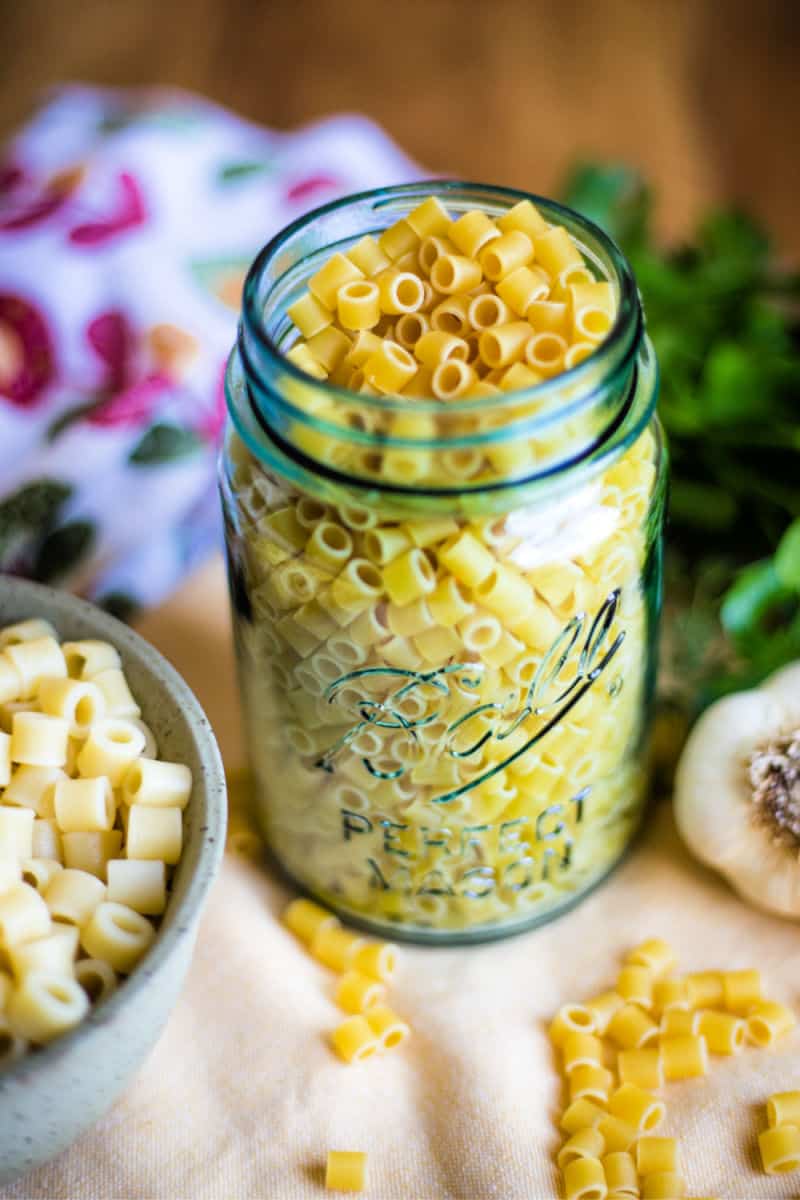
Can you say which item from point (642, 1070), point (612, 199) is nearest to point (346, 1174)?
point (642, 1070)

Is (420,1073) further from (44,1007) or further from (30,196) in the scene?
(30,196)

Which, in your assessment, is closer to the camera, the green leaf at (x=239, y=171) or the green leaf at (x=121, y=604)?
the green leaf at (x=121, y=604)

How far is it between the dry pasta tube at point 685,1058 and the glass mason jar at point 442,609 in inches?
5.4

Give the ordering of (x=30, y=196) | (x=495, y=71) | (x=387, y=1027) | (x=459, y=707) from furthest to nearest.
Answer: (x=495, y=71) < (x=30, y=196) < (x=387, y=1027) < (x=459, y=707)

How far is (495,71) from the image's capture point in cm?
193

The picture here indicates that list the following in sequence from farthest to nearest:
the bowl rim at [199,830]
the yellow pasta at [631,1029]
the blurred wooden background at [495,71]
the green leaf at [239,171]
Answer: the blurred wooden background at [495,71], the green leaf at [239,171], the yellow pasta at [631,1029], the bowl rim at [199,830]

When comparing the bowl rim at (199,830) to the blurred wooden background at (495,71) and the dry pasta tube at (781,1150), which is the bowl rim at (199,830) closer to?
the dry pasta tube at (781,1150)

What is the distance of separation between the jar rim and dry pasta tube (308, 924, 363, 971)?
→ 0.41 m

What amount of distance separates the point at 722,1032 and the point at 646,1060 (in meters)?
0.06

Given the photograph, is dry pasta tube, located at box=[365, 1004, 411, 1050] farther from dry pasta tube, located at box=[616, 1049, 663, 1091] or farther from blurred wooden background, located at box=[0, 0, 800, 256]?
blurred wooden background, located at box=[0, 0, 800, 256]

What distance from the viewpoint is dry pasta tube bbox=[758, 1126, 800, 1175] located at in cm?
82

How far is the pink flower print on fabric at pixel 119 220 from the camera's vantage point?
51.1 inches

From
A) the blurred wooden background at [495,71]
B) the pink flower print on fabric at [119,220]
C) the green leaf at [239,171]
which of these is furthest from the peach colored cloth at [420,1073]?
the blurred wooden background at [495,71]

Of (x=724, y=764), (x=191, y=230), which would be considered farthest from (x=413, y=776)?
(x=191, y=230)
